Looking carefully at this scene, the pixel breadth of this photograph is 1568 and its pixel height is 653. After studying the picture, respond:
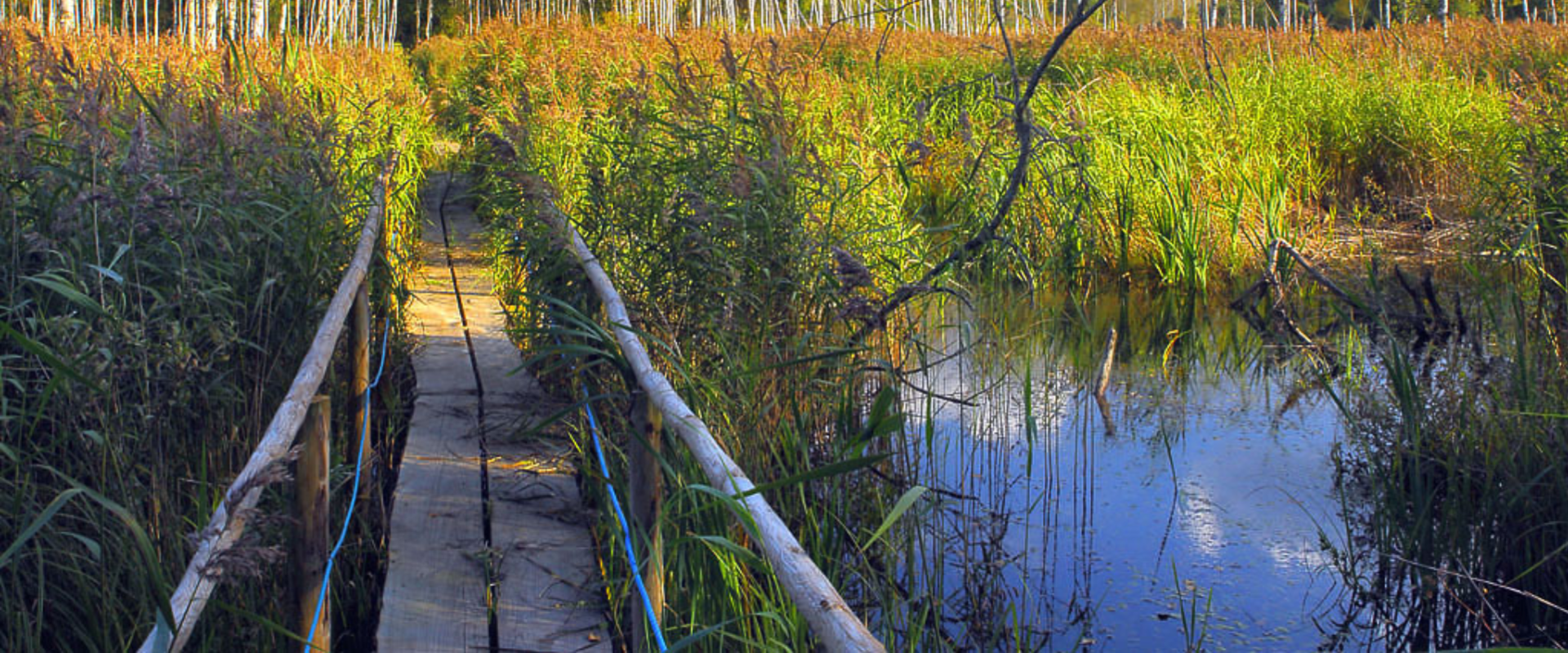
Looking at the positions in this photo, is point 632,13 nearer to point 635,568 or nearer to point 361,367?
point 361,367

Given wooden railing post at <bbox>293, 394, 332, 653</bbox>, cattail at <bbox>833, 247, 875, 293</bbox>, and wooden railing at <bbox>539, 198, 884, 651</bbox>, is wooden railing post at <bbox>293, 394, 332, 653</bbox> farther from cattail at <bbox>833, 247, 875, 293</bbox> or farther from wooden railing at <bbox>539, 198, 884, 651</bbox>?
cattail at <bbox>833, 247, 875, 293</bbox>

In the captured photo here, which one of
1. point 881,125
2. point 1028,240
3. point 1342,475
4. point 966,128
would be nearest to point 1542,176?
point 1342,475

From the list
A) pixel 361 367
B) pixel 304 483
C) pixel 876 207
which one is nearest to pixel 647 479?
pixel 304 483

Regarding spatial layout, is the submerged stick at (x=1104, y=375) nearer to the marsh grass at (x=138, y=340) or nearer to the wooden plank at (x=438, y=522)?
the wooden plank at (x=438, y=522)

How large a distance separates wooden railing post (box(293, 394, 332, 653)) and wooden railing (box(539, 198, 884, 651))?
0.67 metres

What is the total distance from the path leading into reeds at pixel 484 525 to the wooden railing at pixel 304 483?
0.88 feet

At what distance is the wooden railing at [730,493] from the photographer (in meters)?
1.42

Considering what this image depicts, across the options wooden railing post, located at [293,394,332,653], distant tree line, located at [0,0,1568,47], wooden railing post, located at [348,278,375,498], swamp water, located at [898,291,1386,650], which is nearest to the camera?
wooden railing post, located at [293,394,332,653]

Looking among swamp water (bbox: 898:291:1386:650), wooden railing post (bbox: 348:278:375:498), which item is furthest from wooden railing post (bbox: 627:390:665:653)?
wooden railing post (bbox: 348:278:375:498)

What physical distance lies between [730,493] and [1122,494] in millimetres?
3056

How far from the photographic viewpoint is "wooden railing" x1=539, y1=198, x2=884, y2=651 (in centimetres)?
142

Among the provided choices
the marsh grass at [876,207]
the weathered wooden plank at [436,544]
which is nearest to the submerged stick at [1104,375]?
the marsh grass at [876,207]

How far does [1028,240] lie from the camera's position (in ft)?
23.3

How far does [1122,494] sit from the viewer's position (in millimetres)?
4656
